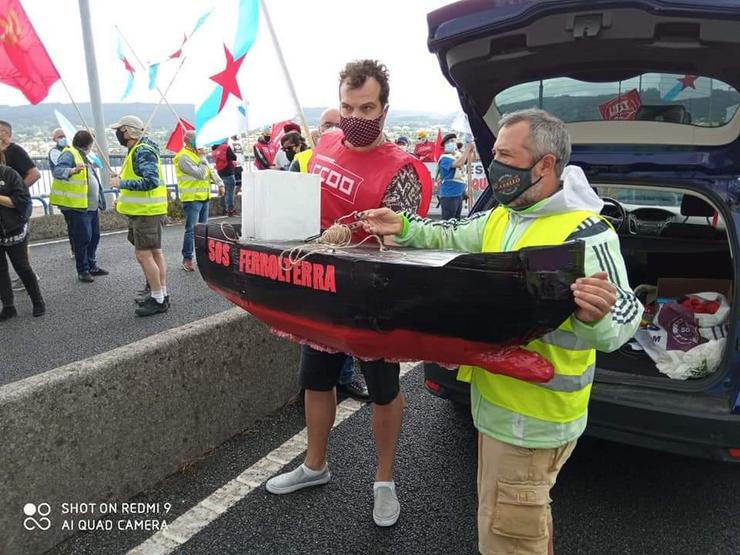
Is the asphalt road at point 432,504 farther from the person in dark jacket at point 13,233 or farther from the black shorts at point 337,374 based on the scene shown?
the person in dark jacket at point 13,233

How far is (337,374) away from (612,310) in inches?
54.8

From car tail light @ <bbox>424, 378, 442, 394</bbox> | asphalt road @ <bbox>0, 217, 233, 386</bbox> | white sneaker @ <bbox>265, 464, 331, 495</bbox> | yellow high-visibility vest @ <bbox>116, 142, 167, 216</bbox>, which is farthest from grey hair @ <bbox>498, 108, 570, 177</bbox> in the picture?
yellow high-visibility vest @ <bbox>116, 142, 167, 216</bbox>

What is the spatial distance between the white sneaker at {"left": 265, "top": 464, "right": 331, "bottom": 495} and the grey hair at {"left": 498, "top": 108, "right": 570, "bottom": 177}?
1799mm

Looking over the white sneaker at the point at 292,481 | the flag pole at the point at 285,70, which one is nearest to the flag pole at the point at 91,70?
the flag pole at the point at 285,70

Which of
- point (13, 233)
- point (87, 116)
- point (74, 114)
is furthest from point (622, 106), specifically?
point (74, 114)

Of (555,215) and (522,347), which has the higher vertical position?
(555,215)

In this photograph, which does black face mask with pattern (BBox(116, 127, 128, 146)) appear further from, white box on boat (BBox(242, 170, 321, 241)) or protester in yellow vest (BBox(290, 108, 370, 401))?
white box on boat (BBox(242, 170, 321, 241))

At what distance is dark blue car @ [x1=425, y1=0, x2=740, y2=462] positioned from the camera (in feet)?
6.76

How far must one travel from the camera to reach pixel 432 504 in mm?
2627

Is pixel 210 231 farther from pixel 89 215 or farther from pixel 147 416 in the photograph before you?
pixel 89 215

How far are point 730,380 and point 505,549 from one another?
1.31 meters

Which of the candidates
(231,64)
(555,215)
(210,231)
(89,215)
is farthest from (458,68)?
(89,215)

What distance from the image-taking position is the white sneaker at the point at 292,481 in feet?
8.72

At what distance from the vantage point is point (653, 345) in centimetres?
329
